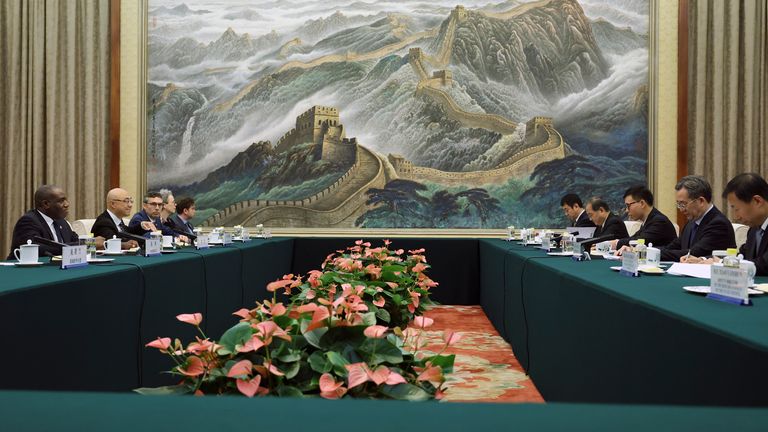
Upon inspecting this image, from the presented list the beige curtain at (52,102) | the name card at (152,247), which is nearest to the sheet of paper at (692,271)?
the name card at (152,247)

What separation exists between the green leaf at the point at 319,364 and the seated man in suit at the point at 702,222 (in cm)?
306

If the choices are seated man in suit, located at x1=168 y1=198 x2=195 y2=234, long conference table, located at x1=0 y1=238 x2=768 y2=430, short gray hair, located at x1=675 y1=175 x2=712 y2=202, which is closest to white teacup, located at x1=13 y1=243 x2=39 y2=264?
long conference table, located at x1=0 y1=238 x2=768 y2=430

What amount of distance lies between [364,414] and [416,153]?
6.49 meters

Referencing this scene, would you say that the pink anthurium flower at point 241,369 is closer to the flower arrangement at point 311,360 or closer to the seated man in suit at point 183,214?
the flower arrangement at point 311,360

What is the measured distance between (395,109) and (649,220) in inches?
139

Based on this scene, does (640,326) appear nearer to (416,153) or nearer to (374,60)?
(416,153)

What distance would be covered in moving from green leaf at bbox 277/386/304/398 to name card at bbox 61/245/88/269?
6.15ft

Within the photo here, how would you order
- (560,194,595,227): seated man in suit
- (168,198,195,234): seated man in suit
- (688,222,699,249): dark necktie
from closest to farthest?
1. (688,222,699,249): dark necktie
2. (168,198,195,234): seated man in suit
3. (560,194,595,227): seated man in suit

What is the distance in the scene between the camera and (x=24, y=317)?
1.67 meters

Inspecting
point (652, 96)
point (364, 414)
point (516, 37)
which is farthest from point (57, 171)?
point (364, 414)

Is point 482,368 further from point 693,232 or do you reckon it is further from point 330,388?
point 330,388

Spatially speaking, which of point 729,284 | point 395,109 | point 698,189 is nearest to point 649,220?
point 698,189

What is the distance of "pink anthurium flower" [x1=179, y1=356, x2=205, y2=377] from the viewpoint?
2.70ft

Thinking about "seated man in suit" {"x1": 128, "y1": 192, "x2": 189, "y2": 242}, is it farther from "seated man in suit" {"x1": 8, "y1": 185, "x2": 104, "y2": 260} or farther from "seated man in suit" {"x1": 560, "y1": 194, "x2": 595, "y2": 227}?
"seated man in suit" {"x1": 560, "y1": 194, "x2": 595, "y2": 227}
